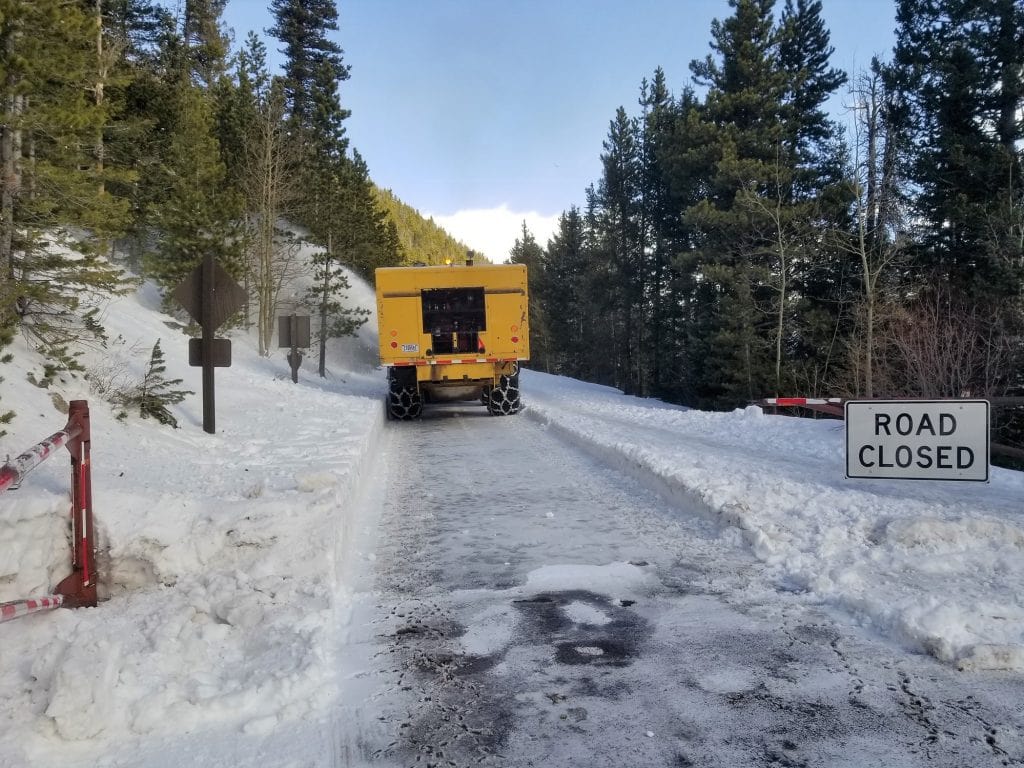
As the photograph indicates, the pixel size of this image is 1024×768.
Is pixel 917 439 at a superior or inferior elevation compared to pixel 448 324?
inferior

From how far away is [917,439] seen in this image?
6.96 metres

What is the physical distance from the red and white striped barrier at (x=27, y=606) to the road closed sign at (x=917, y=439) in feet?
21.8

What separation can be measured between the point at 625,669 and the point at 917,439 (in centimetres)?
471

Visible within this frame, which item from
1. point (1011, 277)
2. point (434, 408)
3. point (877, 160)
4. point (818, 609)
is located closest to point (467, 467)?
point (818, 609)

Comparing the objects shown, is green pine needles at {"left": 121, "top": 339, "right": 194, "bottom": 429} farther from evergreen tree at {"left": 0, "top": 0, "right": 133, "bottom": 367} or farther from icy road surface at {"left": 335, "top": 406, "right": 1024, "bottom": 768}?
icy road surface at {"left": 335, "top": 406, "right": 1024, "bottom": 768}

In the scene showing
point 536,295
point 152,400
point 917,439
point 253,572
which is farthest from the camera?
point 536,295

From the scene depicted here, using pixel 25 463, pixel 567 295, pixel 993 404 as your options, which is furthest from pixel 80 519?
pixel 567 295

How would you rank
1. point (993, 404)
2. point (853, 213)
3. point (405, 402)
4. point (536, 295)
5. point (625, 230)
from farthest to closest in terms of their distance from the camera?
point (536, 295) < point (625, 230) < point (853, 213) < point (405, 402) < point (993, 404)

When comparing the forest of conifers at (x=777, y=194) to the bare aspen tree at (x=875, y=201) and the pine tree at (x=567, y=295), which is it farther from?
the pine tree at (x=567, y=295)

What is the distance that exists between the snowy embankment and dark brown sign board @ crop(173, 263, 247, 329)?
5720mm

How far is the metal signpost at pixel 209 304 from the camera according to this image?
1001 cm

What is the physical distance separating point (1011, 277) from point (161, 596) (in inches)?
879

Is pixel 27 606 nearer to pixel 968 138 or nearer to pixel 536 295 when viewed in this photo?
pixel 968 138

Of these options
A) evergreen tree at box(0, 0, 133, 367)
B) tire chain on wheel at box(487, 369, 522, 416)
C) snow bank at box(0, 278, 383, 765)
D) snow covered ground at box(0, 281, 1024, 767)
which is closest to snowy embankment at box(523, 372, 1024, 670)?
snow covered ground at box(0, 281, 1024, 767)
